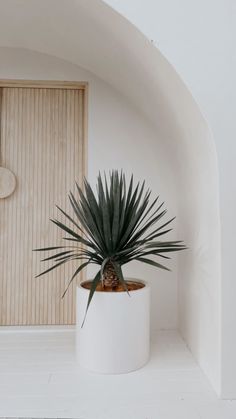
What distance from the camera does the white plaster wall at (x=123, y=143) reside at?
6.50ft

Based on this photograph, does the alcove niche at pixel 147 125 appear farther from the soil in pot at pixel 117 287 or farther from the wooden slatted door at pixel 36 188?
the soil in pot at pixel 117 287

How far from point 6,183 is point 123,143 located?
31.6 inches

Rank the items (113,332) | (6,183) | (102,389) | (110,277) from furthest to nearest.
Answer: (6,183) → (110,277) → (113,332) → (102,389)

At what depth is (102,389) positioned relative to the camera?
4.17 ft

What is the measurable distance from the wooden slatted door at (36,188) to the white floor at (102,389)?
13.5 inches

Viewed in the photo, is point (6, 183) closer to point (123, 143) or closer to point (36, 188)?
point (36, 188)

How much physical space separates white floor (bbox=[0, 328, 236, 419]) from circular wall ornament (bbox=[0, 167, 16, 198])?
3.01ft

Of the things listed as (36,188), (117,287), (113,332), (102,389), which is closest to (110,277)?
(117,287)

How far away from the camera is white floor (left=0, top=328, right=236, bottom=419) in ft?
3.70

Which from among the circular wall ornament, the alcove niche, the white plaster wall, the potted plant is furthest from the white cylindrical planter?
the circular wall ornament
